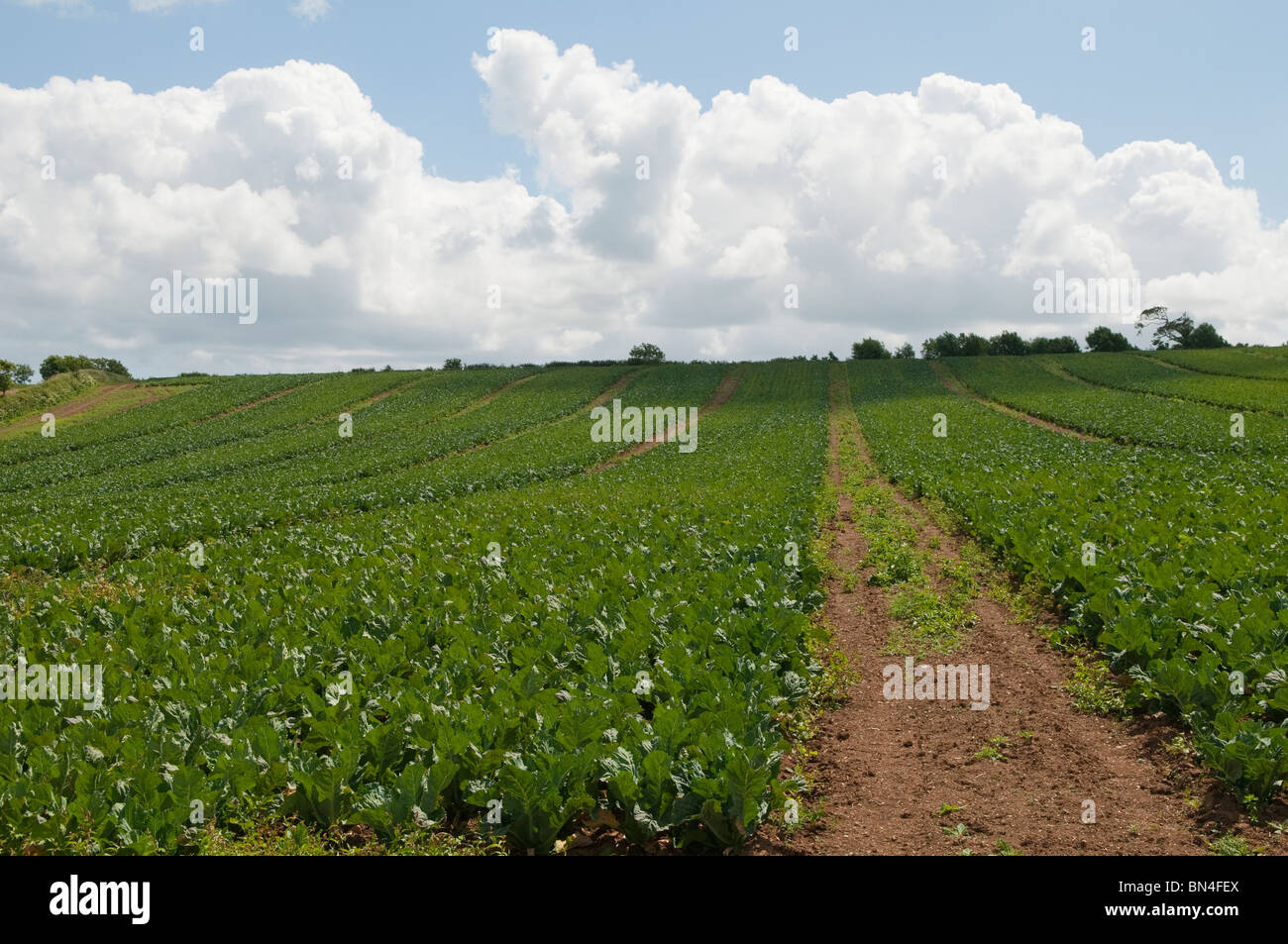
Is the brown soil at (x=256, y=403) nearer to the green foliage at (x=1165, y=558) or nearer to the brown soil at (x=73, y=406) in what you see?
the brown soil at (x=73, y=406)

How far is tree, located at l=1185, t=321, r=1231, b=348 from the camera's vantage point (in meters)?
89.1

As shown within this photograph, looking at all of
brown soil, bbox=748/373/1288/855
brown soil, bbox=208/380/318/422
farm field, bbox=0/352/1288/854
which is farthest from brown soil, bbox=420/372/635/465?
brown soil, bbox=748/373/1288/855

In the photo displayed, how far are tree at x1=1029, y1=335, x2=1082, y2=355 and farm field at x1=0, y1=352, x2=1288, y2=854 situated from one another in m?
65.5

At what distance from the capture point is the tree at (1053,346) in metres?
87.8

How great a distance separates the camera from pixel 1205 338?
90.1 m

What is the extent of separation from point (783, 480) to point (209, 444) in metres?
36.7

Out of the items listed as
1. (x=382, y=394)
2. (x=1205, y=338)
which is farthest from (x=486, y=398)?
(x=1205, y=338)

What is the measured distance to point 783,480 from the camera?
23328 mm

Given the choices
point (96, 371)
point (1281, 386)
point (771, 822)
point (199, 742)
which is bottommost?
point (771, 822)

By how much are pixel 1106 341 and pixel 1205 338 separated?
11.3m

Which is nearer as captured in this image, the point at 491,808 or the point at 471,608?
the point at 491,808

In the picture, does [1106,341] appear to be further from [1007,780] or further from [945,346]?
[1007,780]
